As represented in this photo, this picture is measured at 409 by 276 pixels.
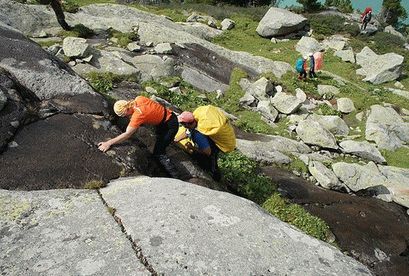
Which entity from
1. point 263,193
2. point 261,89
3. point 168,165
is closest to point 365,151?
point 261,89

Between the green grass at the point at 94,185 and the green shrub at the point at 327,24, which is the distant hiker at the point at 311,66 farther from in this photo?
the green grass at the point at 94,185

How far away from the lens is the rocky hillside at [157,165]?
687cm

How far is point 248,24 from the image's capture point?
46.7 metres

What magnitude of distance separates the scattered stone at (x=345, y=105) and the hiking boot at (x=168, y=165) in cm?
1946

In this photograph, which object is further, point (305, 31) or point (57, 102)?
point (305, 31)

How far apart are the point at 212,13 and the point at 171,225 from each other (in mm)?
A: 45190

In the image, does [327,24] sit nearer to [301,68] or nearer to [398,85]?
[398,85]

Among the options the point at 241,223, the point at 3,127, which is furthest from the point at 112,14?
the point at 241,223

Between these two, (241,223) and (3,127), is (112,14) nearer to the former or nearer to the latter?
(3,127)

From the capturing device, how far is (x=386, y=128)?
79.3ft

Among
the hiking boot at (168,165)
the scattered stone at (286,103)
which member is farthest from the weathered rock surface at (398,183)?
the hiking boot at (168,165)

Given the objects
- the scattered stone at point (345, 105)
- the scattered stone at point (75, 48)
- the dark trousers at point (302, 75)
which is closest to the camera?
the scattered stone at point (75, 48)

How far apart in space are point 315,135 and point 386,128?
581 centimetres

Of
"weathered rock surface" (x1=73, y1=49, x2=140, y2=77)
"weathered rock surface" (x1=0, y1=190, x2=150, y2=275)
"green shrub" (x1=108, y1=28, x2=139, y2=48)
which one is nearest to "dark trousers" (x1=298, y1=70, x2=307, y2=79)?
"green shrub" (x1=108, y1=28, x2=139, y2=48)
